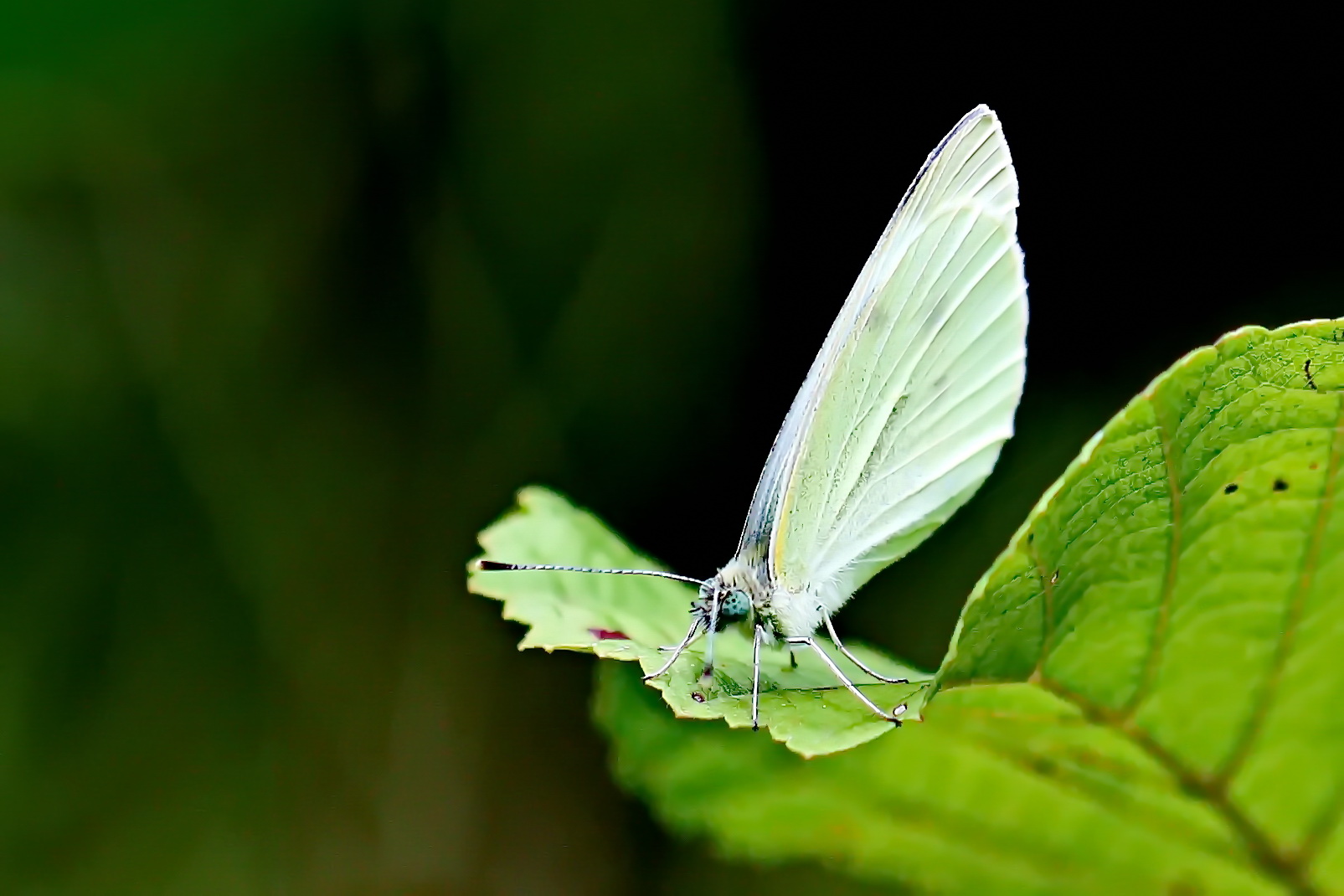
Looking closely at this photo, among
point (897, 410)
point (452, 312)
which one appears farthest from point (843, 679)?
point (452, 312)

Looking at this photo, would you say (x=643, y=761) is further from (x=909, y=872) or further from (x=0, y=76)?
(x=0, y=76)

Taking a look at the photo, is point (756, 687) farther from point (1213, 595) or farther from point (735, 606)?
point (1213, 595)

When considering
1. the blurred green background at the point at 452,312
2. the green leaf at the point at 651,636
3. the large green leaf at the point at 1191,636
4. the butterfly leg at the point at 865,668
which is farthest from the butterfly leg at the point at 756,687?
the blurred green background at the point at 452,312

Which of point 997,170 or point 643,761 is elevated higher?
point 997,170

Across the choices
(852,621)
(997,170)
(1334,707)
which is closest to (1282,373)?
(1334,707)

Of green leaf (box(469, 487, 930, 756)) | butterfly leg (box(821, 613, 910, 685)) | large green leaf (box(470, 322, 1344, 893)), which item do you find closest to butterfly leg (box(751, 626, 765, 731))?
green leaf (box(469, 487, 930, 756))

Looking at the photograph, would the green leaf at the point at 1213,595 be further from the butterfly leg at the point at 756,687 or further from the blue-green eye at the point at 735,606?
the blue-green eye at the point at 735,606
